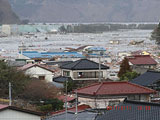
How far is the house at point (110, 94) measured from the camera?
6188 mm

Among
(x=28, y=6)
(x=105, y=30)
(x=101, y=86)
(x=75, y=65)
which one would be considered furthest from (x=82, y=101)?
(x=28, y=6)

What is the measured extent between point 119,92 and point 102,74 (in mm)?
3670

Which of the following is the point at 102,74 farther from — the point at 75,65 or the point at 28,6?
the point at 28,6

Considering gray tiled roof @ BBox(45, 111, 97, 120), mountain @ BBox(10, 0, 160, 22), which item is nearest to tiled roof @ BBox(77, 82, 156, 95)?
gray tiled roof @ BBox(45, 111, 97, 120)

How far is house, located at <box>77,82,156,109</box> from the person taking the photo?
6188 mm

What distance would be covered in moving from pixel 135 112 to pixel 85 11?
511 ft

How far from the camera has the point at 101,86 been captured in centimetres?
638

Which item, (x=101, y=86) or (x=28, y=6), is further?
(x=28, y=6)

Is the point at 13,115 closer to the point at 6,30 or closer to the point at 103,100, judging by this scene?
the point at 103,100

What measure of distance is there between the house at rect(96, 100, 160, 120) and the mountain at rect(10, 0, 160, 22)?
142730mm

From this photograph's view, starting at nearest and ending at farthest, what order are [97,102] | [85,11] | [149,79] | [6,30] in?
1. [97,102]
2. [149,79]
3. [6,30]
4. [85,11]

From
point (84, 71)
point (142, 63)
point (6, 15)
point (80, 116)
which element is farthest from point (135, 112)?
point (6, 15)

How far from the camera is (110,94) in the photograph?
6.21 m

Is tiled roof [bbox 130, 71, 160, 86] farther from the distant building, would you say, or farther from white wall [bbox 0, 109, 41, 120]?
the distant building
